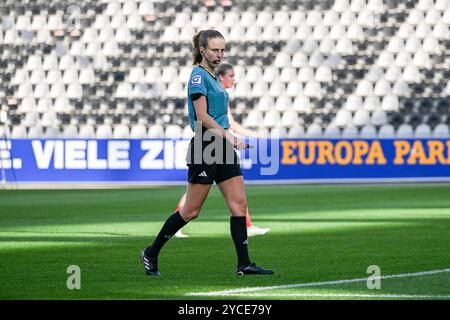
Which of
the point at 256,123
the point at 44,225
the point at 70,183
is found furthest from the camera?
the point at 256,123

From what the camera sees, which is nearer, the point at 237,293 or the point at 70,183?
the point at 237,293

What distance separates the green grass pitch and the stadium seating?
9.82 metres

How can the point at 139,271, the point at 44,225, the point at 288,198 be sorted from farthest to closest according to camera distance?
1. the point at 288,198
2. the point at 44,225
3. the point at 139,271

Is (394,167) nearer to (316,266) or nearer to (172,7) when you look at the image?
(172,7)

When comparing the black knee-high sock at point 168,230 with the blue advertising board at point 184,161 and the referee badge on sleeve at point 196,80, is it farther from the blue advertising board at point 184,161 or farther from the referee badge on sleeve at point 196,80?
the blue advertising board at point 184,161

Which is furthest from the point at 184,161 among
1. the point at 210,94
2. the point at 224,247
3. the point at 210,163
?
the point at 210,163

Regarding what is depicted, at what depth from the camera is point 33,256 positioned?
37.9 ft

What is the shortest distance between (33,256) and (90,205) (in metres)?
10.6

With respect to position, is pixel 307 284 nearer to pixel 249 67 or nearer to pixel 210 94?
pixel 210 94

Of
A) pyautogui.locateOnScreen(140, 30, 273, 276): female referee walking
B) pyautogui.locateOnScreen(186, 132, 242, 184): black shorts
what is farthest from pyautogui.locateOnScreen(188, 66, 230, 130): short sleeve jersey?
pyautogui.locateOnScreen(186, 132, 242, 184): black shorts

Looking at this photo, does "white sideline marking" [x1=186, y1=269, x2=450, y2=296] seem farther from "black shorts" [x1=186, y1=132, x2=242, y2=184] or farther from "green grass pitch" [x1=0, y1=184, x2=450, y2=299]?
"black shorts" [x1=186, y1=132, x2=242, y2=184]

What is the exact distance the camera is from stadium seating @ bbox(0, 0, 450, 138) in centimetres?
3441

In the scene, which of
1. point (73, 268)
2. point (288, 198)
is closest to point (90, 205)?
point (288, 198)

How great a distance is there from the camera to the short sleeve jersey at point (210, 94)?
30.1 ft
